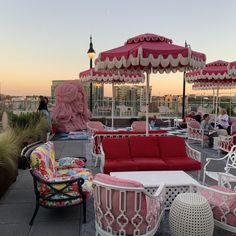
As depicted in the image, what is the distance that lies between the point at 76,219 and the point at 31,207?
773 mm

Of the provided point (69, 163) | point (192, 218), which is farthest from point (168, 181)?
point (69, 163)

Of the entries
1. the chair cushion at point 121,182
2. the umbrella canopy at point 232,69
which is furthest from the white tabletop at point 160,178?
the umbrella canopy at point 232,69

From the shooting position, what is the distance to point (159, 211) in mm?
2854

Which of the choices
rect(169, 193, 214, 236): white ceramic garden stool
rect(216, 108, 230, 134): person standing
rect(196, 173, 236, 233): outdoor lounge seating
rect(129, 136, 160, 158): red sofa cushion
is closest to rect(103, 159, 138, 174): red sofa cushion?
rect(129, 136, 160, 158): red sofa cushion

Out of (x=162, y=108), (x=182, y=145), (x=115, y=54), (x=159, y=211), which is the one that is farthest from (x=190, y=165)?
(x=162, y=108)

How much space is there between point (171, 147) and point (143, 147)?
55 cm

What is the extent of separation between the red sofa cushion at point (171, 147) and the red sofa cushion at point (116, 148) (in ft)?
2.25

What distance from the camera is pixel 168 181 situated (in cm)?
360

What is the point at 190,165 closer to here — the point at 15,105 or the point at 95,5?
the point at 95,5

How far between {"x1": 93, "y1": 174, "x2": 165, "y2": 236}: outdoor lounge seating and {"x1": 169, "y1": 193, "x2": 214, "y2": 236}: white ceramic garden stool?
0.22 metres

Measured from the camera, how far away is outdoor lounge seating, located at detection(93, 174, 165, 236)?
2428 mm

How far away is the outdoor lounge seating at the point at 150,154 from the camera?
15.0 feet

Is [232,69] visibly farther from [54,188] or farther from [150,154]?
[54,188]

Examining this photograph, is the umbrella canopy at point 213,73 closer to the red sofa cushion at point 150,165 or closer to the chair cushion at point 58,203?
the red sofa cushion at point 150,165
